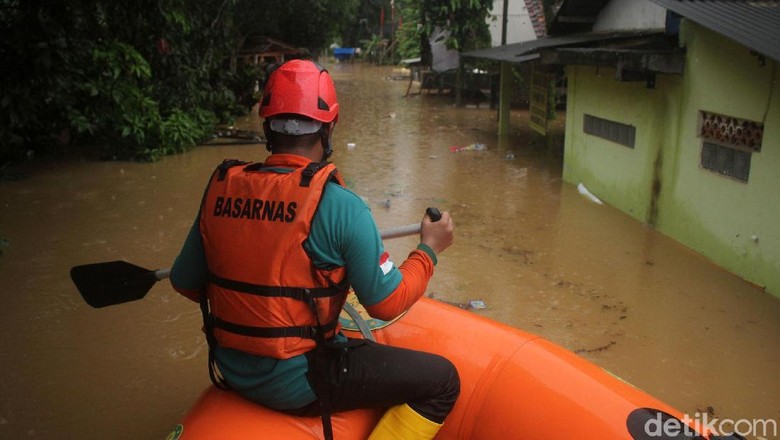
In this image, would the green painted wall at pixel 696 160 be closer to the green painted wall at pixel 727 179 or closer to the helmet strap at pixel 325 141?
the green painted wall at pixel 727 179

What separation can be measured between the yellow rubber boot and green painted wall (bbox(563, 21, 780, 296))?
4308 mm

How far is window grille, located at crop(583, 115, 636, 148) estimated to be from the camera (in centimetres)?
762

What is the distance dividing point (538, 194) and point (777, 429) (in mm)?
5469

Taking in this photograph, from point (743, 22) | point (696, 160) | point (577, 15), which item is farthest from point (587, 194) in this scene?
point (743, 22)

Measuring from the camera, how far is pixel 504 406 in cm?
216

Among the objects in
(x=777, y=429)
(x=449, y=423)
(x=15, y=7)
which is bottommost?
(x=777, y=429)

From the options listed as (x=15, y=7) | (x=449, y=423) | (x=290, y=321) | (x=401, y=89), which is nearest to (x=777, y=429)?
(x=449, y=423)

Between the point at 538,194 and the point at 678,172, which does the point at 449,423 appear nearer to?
the point at 678,172

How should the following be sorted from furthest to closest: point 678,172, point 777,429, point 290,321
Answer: point 678,172 → point 777,429 → point 290,321

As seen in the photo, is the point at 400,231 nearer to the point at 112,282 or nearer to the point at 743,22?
the point at 112,282

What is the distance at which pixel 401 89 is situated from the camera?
80.3 feet

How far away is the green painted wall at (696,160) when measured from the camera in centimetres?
533

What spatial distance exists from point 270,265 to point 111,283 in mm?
1286

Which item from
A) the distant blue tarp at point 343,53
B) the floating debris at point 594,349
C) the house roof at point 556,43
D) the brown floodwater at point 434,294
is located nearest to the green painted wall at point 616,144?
the brown floodwater at point 434,294
